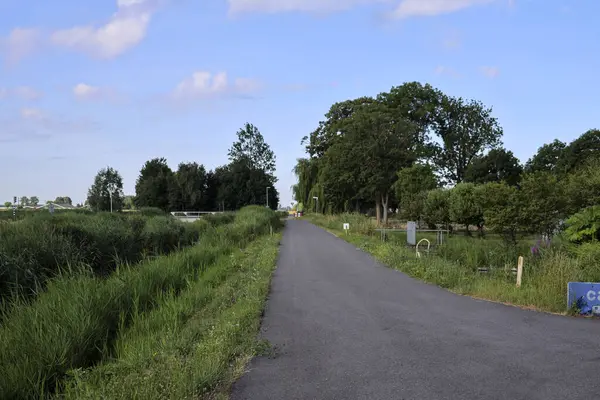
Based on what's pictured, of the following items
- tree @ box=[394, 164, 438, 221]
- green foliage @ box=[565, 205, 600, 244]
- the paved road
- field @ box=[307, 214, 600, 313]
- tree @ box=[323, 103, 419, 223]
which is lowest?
the paved road

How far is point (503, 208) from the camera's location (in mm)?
19562

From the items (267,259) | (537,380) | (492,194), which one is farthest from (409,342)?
(492,194)

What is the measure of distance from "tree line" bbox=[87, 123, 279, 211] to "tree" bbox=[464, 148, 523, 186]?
43.0m

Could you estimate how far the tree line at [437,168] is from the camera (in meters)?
19.8

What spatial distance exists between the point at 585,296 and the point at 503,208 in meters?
11.8

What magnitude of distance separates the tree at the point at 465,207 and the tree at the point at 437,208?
4.99ft

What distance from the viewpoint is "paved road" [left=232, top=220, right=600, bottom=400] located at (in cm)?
486

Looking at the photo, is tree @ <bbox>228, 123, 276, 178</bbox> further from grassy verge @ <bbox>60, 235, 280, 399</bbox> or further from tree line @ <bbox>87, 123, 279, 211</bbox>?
grassy verge @ <bbox>60, 235, 280, 399</bbox>

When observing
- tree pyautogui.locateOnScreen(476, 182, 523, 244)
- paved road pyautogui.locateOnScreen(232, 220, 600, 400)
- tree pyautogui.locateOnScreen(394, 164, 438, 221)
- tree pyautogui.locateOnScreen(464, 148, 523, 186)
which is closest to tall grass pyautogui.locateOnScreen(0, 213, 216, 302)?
paved road pyautogui.locateOnScreen(232, 220, 600, 400)

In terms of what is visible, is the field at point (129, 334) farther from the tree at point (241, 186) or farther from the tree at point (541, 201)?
the tree at point (241, 186)

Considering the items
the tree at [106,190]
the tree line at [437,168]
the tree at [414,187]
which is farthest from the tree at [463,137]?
the tree at [106,190]

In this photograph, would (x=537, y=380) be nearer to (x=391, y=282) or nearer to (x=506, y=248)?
(x=391, y=282)

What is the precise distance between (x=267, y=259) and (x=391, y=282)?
631 centimetres

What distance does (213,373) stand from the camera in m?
5.05
